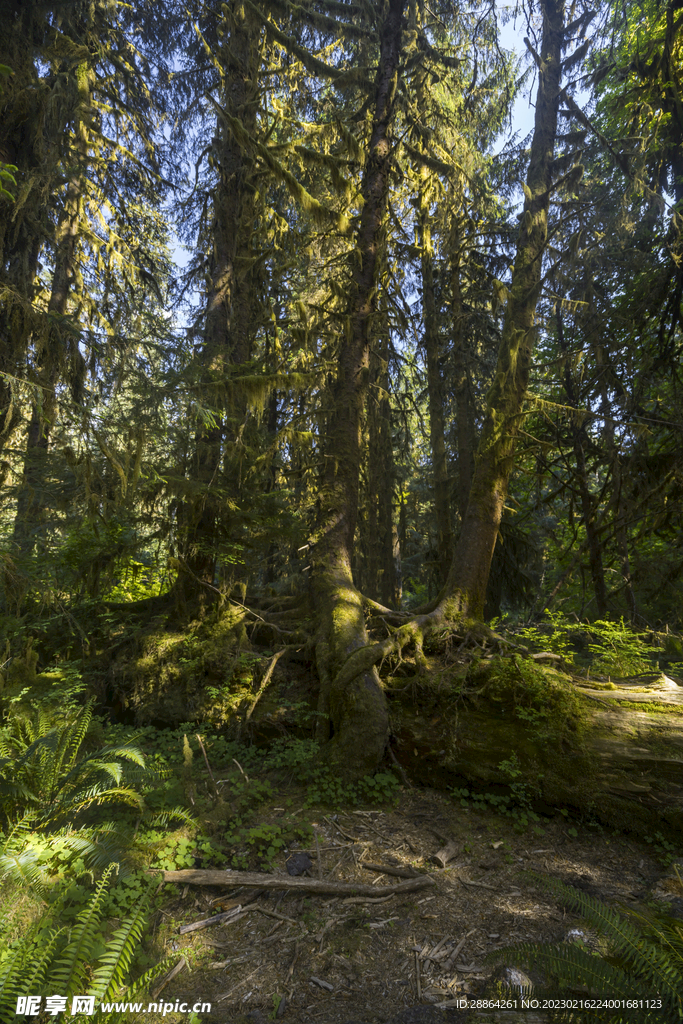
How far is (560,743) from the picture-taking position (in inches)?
174

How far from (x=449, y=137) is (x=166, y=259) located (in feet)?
29.7

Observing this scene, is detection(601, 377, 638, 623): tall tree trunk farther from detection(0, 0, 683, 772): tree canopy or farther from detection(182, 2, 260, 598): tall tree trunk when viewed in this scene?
detection(182, 2, 260, 598): tall tree trunk

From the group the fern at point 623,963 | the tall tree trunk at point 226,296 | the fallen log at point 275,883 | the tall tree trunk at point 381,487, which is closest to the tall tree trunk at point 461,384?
the tall tree trunk at point 381,487

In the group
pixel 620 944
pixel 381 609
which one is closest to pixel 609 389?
pixel 381 609

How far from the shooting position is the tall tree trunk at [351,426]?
5.68m

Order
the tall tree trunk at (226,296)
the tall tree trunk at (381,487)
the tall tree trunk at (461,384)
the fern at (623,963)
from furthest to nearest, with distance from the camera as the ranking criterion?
1. the tall tree trunk at (381,487)
2. the tall tree trunk at (461,384)
3. the tall tree trunk at (226,296)
4. the fern at (623,963)

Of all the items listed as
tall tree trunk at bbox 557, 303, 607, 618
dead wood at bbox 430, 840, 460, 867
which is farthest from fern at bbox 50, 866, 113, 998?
tall tree trunk at bbox 557, 303, 607, 618

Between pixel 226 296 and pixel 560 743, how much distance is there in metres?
7.21

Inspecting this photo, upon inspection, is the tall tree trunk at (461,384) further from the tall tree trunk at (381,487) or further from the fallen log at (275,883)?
the fallen log at (275,883)

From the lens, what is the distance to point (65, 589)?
257 inches

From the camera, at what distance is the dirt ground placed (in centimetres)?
264

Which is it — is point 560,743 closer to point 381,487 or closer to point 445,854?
point 445,854

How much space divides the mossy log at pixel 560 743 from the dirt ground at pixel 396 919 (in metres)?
0.28

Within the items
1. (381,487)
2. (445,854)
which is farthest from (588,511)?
(445,854)
